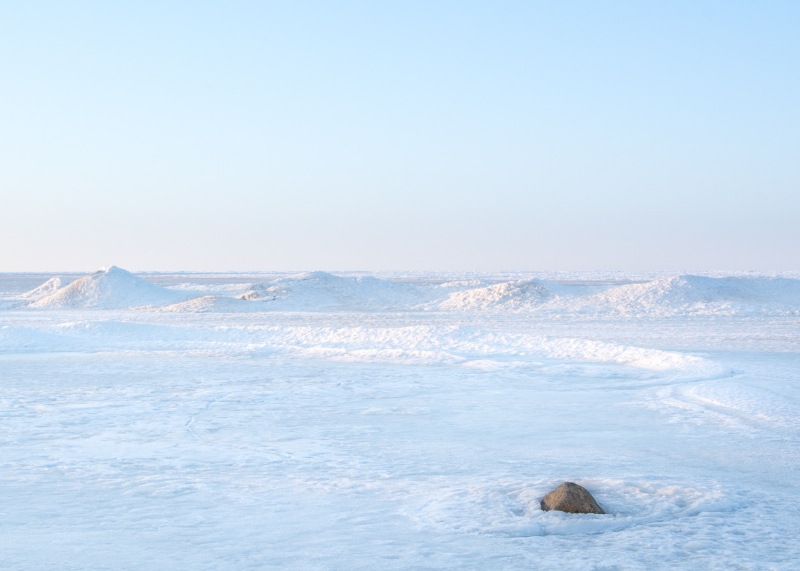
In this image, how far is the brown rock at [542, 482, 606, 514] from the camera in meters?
3.99

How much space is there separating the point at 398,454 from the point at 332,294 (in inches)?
987

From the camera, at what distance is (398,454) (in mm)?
Answer: 5441

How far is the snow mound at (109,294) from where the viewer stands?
29.4m

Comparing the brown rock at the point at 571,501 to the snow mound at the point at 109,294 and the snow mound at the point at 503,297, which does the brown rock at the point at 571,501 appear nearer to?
the snow mound at the point at 503,297

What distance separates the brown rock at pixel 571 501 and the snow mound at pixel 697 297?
20.2m

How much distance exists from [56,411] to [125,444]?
6.01ft

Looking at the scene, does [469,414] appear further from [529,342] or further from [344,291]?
[344,291]

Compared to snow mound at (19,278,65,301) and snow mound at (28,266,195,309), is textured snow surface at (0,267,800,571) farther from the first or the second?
snow mound at (19,278,65,301)

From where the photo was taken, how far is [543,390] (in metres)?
8.52

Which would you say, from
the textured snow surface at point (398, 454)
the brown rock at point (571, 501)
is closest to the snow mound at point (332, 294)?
the textured snow surface at point (398, 454)

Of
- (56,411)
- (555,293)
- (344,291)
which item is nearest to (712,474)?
(56,411)

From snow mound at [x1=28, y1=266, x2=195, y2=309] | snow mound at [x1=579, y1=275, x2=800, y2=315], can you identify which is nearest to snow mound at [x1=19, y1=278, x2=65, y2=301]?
snow mound at [x1=28, y1=266, x2=195, y2=309]

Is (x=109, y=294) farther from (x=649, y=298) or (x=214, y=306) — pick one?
(x=649, y=298)

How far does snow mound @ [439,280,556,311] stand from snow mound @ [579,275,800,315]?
176 cm
